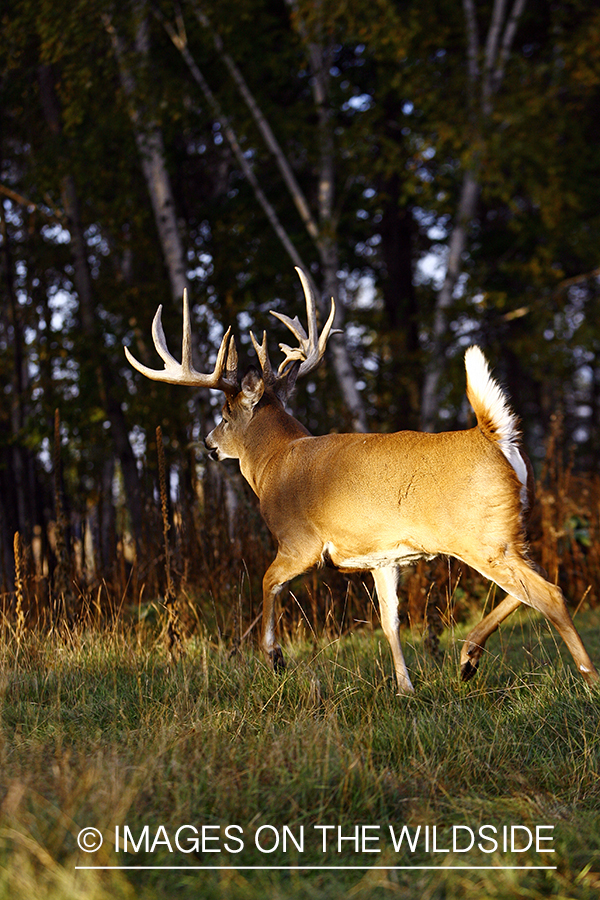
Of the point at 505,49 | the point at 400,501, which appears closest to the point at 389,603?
the point at 400,501

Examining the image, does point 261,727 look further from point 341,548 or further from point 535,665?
point 535,665

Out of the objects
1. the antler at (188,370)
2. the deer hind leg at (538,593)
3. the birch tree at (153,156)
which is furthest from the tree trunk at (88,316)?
the deer hind leg at (538,593)

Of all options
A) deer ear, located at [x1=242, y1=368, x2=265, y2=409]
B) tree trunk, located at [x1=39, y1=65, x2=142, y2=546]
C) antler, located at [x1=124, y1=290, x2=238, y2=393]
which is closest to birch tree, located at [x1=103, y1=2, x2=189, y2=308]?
tree trunk, located at [x1=39, y1=65, x2=142, y2=546]

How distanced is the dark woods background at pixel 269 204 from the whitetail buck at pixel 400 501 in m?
1.89

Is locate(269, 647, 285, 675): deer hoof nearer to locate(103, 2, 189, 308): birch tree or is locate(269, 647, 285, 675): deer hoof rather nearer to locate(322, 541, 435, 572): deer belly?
locate(322, 541, 435, 572): deer belly

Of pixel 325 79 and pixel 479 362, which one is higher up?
pixel 325 79

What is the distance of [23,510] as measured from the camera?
1274cm

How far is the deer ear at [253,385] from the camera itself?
17.3 ft

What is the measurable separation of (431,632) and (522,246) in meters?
10.0

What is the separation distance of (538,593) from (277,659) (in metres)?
1.54

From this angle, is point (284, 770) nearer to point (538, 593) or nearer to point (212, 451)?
point (538, 593)

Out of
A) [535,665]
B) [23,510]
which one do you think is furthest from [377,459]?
[23,510]

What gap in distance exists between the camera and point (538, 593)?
384 cm

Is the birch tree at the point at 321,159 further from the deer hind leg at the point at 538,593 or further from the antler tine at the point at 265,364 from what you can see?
the deer hind leg at the point at 538,593
